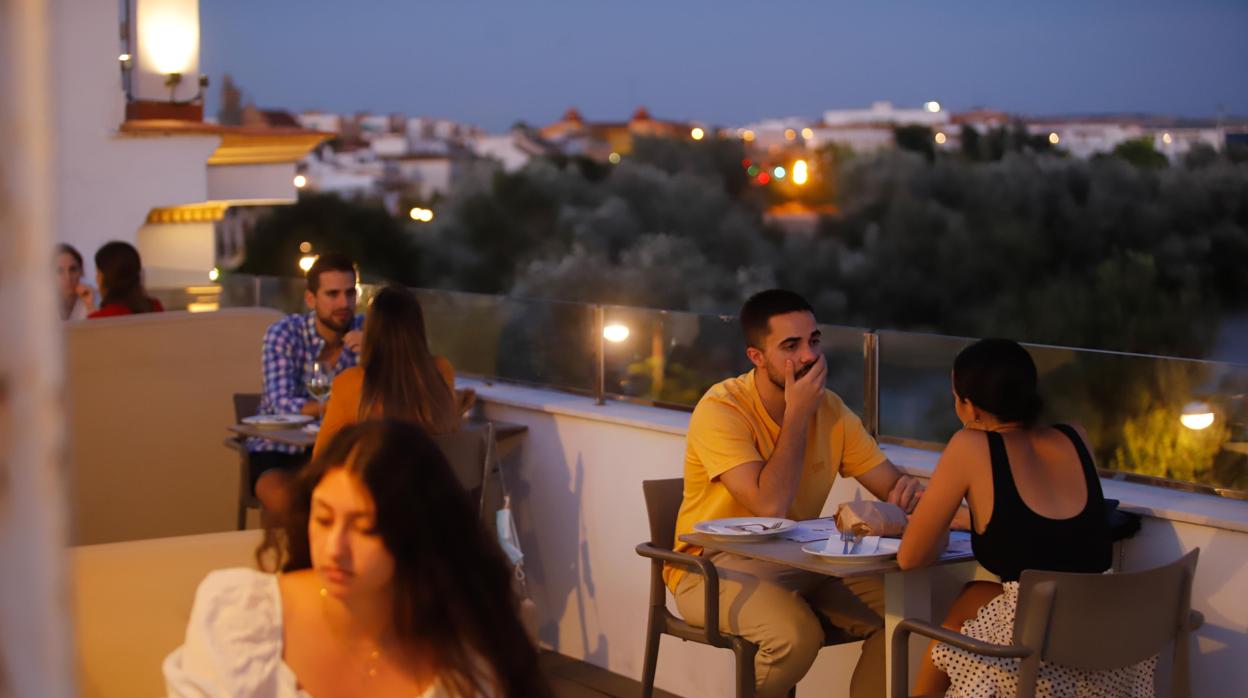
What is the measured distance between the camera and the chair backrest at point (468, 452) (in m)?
5.10

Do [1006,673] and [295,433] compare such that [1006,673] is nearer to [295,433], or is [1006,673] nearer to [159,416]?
[295,433]

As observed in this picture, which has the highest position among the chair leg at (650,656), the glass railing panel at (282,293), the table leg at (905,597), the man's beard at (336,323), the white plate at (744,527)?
the glass railing panel at (282,293)

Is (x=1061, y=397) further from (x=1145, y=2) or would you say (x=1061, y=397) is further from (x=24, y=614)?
(x=1145, y=2)

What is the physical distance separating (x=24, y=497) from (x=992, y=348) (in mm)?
3384

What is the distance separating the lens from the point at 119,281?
685 cm

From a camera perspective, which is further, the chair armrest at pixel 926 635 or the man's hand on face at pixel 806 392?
the man's hand on face at pixel 806 392

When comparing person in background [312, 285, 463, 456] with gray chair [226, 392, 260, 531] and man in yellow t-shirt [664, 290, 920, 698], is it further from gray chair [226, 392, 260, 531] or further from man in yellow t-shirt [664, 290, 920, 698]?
gray chair [226, 392, 260, 531]

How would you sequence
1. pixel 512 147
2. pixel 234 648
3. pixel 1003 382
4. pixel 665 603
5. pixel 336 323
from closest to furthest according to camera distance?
1. pixel 234 648
2. pixel 1003 382
3. pixel 665 603
4. pixel 336 323
5. pixel 512 147

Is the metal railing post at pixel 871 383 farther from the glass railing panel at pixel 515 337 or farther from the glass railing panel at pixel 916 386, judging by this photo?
the glass railing panel at pixel 515 337

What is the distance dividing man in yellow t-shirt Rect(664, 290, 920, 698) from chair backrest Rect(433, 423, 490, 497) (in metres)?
0.95

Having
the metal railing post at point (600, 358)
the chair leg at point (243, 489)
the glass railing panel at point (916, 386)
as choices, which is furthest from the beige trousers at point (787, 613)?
the chair leg at point (243, 489)

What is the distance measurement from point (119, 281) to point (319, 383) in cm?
148

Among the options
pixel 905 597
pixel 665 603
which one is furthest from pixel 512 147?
pixel 905 597

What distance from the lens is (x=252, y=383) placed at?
6914 mm
